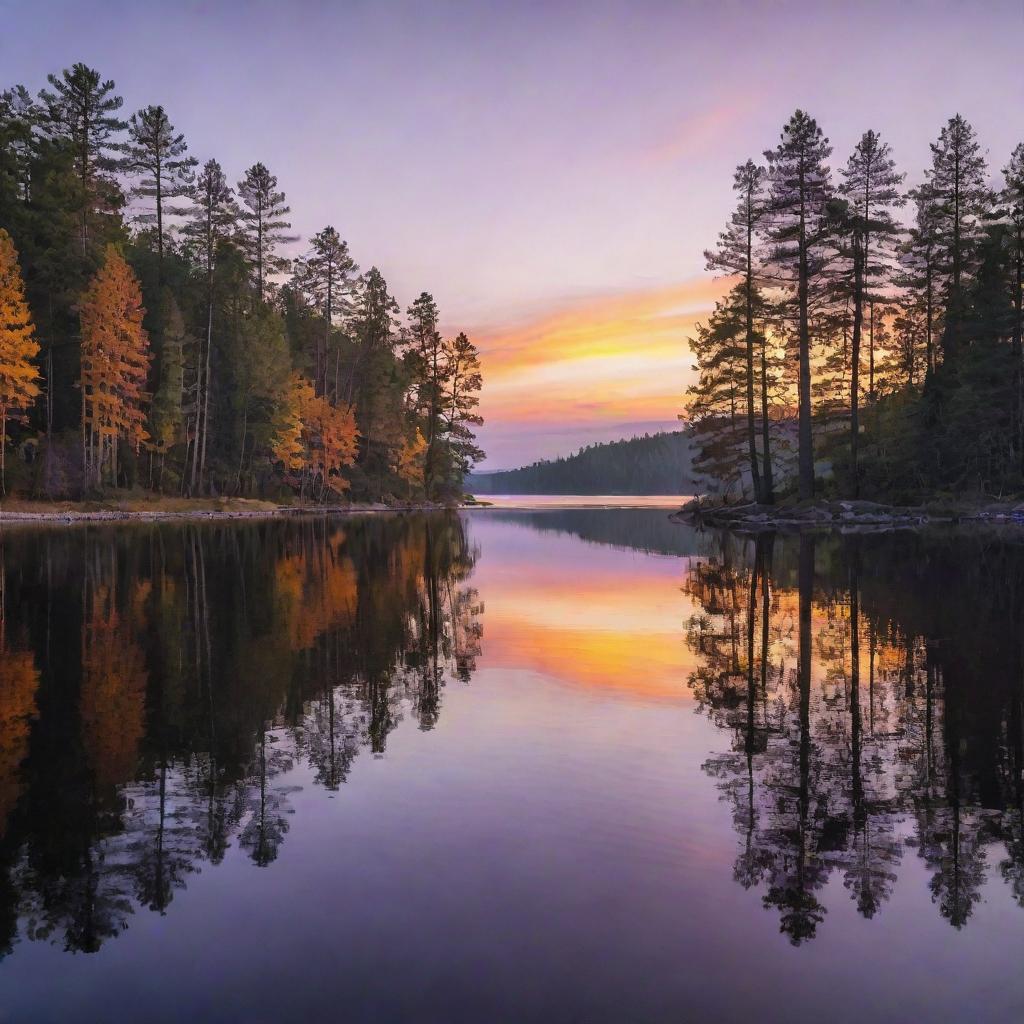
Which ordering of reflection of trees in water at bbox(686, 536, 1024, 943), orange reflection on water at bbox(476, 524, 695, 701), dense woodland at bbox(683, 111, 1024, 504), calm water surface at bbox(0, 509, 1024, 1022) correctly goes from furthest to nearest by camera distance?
dense woodland at bbox(683, 111, 1024, 504)
orange reflection on water at bbox(476, 524, 695, 701)
reflection of trees in water at bbox(686, 536, 1024, 943)
calm water surface at bbox(0, 509, 1024, 1022)

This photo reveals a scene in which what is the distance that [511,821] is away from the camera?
19.7 feet

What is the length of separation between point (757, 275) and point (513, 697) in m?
37.1

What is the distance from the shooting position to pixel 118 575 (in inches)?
821

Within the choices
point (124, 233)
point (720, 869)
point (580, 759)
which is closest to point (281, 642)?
point (580, 759)

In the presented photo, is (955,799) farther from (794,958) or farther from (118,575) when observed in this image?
(118,575)

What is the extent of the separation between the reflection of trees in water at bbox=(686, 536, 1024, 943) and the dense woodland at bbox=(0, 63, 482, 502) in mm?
45642

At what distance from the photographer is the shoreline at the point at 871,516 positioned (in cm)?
3975

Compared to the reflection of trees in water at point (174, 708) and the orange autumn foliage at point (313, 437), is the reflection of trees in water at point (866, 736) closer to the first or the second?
the reflection of trees in water at point (174, 708)

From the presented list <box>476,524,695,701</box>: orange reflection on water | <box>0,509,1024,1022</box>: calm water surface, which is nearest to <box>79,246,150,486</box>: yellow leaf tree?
<box>476,524,695,701</box>: orange reflection on water

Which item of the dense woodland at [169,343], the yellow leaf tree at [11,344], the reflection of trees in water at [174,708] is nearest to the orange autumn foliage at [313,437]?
the dense woodland at [169,343]

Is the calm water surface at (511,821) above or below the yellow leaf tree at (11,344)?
below

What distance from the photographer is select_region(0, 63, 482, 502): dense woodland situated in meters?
50.6

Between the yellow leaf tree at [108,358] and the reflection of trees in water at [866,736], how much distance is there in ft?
149

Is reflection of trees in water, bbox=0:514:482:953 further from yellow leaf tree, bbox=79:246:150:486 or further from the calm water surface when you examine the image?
yellow leaf tree, bbox=79:246:150:486
